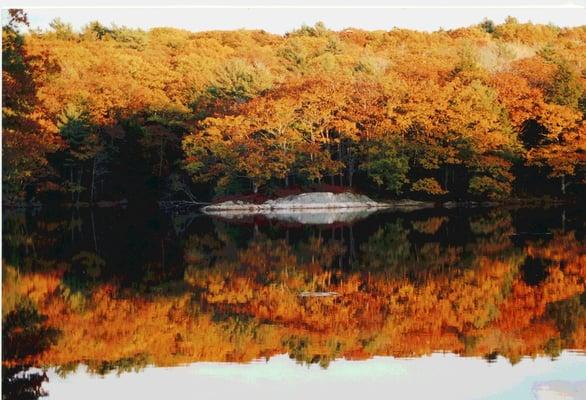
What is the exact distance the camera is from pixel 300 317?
6324 millimetres

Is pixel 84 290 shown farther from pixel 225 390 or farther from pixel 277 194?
pixel 277 194

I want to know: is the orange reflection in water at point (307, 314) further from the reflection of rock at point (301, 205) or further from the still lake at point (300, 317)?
the reflection of rock at point (301, 205)

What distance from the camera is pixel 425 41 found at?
21.2 meters

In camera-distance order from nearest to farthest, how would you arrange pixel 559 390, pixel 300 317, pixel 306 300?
pixel 559 390
pixel 300 317
pixel 306 300

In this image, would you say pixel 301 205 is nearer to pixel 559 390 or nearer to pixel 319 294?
pixel 319 294

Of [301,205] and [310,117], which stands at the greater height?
[310,117]

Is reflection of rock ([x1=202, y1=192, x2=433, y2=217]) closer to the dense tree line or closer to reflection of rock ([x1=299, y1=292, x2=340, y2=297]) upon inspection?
the dense tree line

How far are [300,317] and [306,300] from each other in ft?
2.23

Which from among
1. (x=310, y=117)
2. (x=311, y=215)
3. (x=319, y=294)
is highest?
(x=310, y=117)

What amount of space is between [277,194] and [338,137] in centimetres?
231

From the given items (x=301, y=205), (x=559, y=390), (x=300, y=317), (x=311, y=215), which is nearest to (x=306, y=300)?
(x=300, y=317)

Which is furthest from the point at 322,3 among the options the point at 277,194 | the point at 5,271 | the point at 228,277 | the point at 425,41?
the point at 425,41

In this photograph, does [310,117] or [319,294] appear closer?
[319,294]

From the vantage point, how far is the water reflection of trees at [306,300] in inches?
213
